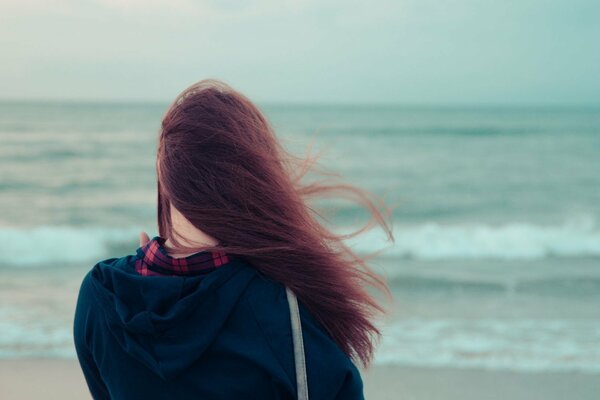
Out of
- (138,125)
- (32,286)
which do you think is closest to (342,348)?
(32,286)

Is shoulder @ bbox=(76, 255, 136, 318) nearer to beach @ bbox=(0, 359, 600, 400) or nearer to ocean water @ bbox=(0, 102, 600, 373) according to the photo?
ocean water @ bbox=(0, 102, 600, 373)

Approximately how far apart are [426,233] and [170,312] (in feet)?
32.6

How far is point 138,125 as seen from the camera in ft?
99.7

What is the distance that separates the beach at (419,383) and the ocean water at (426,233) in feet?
0.50

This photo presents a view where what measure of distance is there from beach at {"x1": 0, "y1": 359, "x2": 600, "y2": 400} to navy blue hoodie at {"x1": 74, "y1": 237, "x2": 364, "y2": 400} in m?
3.18

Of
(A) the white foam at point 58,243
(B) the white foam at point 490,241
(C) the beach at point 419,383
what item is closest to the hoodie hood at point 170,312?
(C) the beach at point 419,383

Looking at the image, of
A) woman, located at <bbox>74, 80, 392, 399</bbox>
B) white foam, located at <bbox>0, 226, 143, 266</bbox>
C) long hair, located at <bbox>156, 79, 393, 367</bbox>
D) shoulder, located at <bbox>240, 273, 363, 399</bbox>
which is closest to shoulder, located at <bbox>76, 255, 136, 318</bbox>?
woman, located at <bbox>74, 80, 392, 399</bbox>

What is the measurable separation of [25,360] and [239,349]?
4.11 meters

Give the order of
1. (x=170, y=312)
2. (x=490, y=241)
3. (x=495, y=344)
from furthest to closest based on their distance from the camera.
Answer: (x=490, y=241), (x=495, y=344), (x=170, y=312)

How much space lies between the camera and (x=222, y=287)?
1.30 meters

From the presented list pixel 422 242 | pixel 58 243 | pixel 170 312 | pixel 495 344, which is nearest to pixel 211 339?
pixel 170 312

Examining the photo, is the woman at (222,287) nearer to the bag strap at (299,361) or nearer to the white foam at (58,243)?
the bag strap at (299,361)

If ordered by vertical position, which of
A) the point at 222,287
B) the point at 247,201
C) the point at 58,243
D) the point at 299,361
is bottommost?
the point at 299,361

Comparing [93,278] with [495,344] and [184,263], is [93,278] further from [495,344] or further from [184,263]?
[495,344]
